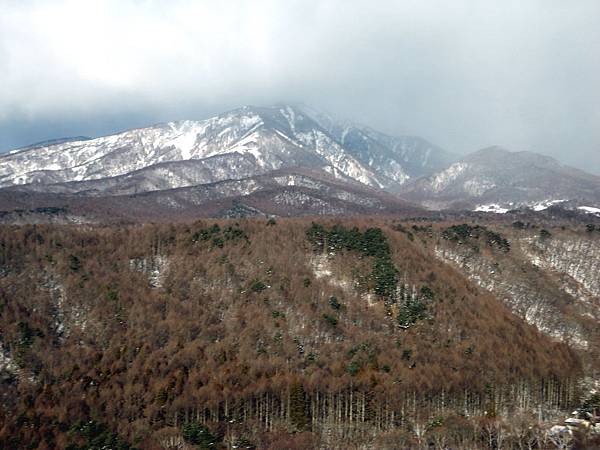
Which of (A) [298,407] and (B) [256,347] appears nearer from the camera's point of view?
(A) [298,407]

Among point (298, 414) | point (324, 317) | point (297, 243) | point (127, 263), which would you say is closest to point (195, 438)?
point (298, 414)

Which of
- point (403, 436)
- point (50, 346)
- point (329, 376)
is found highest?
point (50, 346)

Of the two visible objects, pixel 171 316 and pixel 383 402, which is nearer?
pixel 383 402

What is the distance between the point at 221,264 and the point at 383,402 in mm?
55547

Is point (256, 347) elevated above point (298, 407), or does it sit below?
above

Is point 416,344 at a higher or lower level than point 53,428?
higher

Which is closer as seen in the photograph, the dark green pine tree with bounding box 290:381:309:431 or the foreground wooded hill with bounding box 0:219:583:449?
the foreground wooded hill with bounding box 0:219:583:449

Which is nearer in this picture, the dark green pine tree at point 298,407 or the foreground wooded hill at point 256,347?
the foreground wooded hill at point 256,347

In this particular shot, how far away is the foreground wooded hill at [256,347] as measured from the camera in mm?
78938

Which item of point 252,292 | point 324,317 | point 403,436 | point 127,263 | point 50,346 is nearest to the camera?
point 403,436

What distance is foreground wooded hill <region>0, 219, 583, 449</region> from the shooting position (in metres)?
78.9

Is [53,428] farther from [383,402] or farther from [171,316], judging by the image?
[383,402]

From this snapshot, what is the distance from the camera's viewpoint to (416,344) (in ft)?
331

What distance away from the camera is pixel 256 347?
99.2 m
